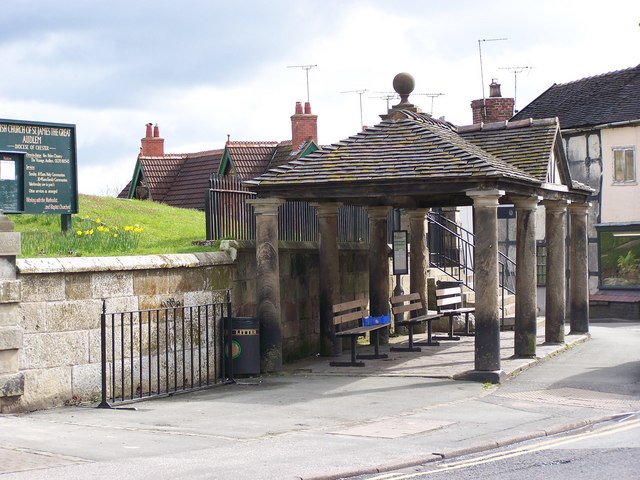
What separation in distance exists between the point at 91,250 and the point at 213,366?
2.41m

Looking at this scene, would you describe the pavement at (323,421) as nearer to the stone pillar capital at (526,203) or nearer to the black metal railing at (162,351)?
the black metal railing at (162,351)

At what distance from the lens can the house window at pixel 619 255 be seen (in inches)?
1292

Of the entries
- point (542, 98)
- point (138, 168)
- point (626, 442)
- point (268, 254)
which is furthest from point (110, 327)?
point (138, 168)

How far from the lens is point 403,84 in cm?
1886

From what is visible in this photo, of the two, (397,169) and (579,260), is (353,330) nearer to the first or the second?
(397,169)

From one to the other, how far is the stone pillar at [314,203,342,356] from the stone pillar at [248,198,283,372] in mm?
2166

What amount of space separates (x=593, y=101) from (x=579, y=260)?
14993 millimetres

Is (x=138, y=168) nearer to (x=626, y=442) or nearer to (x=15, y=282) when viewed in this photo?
(x=15, y=282)

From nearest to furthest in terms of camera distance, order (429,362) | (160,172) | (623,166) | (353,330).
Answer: (353,330) → (429,362) → (623,166) → (160,172)

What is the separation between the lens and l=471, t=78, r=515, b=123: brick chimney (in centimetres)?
3862

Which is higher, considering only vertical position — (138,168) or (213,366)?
(138,168)

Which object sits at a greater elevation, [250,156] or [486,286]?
[250,156]

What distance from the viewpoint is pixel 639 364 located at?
1672 cm

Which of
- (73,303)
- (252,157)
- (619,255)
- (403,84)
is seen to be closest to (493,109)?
(619,255)
